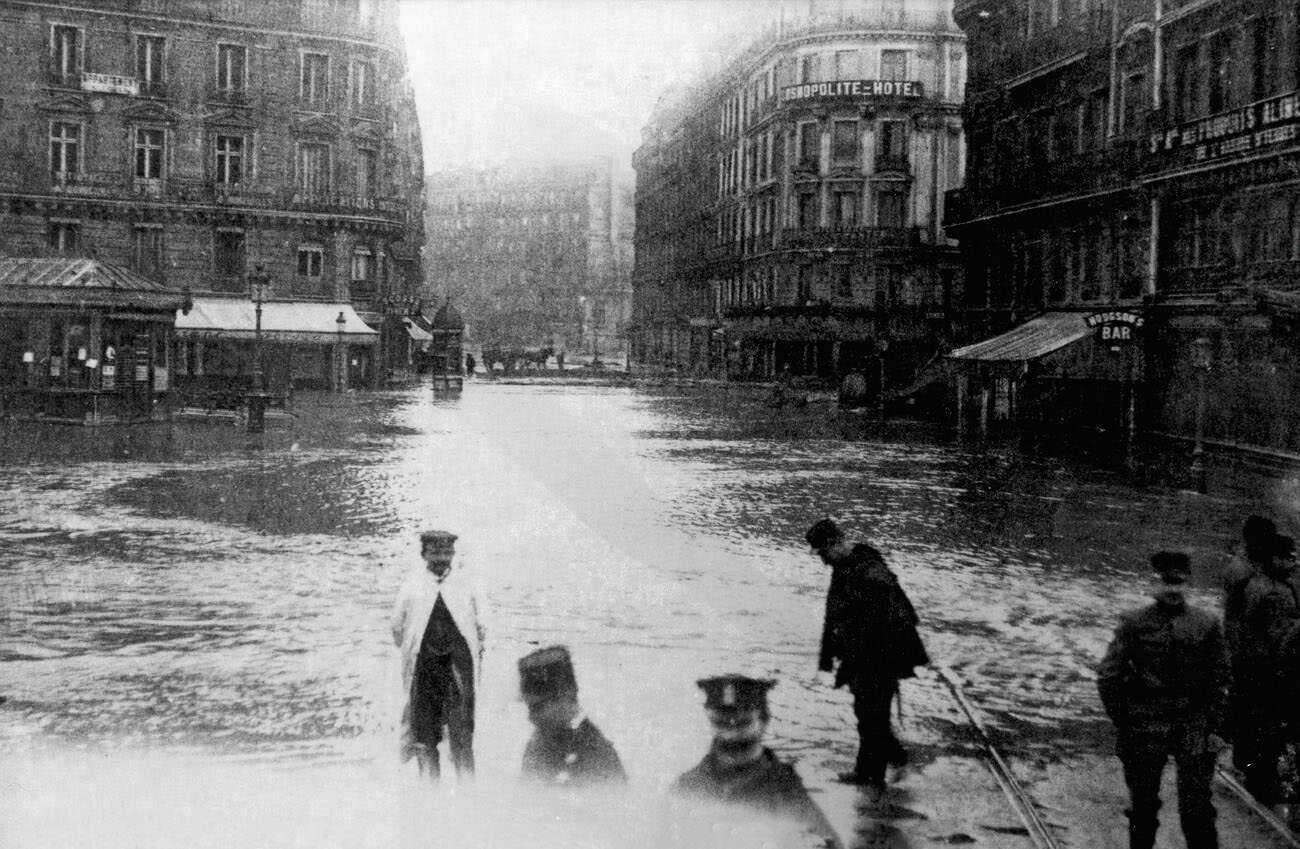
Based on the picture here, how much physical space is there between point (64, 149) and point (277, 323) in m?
9.33

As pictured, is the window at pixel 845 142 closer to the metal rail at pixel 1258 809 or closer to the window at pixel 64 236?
the window at pixel 64 236

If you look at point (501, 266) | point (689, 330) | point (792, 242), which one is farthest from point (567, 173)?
point (792, 242)

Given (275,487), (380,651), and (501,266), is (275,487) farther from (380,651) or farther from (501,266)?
(501,266)

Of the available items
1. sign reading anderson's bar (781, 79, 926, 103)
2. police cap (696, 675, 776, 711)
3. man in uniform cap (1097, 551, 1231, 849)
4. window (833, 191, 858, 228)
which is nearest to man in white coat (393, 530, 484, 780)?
police cap (696, 675, 776, 711)

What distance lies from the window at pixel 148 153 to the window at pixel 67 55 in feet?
8.86

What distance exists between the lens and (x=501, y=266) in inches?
4146

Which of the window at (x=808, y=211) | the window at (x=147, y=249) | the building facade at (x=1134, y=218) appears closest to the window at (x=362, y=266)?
the window at (x=147, y=249)

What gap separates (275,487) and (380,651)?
32.3 ft

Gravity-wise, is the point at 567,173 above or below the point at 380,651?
above

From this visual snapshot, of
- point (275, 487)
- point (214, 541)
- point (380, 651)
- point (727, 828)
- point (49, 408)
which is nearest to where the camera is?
point (727, 828)

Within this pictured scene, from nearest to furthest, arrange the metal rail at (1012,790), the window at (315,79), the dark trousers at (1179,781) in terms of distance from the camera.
A: the dark trousers at (1179,781), the metal rail at (1012,790), the window at (315,79)

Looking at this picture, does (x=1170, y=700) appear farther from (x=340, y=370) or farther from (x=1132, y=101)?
(x=340, y=370)

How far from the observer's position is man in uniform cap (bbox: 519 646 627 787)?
5219 millimetres

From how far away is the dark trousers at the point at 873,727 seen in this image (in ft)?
22.0
